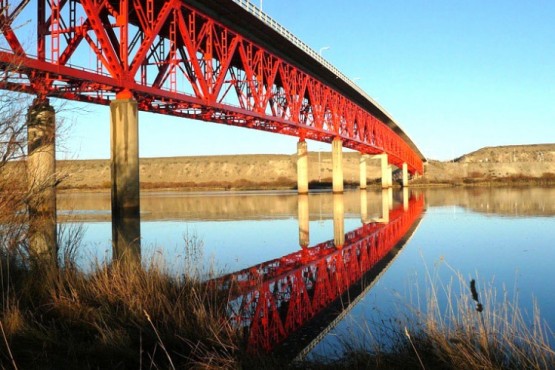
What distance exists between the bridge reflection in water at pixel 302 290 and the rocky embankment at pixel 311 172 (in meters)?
89.9

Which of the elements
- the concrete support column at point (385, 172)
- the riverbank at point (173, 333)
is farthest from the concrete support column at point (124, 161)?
the concrete support column at point (385, 172)

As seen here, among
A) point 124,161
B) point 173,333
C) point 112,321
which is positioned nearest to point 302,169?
point 124,161

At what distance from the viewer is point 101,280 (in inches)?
298

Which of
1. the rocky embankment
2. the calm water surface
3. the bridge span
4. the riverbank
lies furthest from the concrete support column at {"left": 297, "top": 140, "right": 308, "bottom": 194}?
the riverbank

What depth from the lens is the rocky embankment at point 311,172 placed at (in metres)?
110

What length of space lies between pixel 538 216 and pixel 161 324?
71.0 feet

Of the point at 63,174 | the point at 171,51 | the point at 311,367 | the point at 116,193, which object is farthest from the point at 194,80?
the point at 311,367

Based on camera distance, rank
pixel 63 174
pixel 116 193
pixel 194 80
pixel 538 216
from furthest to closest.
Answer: pixel 194 80, pixel 116 193, pixel 538 216, pixel 63 174

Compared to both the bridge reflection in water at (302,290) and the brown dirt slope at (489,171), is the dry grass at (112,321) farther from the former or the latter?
the brown dirt slope at (489,171)

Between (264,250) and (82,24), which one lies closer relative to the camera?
(264,250)

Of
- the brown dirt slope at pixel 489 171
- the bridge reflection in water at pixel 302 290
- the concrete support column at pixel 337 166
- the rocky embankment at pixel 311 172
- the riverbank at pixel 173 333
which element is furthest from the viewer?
the rocky embankment at pixel 311 172

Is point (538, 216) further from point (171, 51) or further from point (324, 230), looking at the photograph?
point (171, 51)

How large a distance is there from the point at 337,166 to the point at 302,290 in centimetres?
5490

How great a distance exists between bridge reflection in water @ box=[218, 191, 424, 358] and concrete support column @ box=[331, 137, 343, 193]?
151 feet
